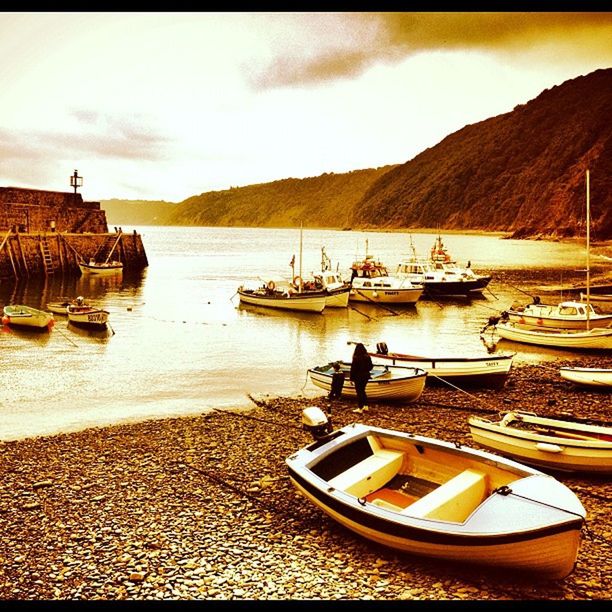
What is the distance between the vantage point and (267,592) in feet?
19.4

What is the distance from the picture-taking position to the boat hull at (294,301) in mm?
31016

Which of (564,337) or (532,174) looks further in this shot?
(532,174)

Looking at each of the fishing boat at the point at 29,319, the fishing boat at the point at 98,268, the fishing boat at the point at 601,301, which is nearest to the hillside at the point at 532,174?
the fishing boat at the point at 601,301

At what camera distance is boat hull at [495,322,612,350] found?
1970 centimetres

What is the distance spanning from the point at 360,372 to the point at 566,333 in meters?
11.9

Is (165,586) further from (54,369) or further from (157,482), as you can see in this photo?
(54,369)

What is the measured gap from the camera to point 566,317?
71.1 feet

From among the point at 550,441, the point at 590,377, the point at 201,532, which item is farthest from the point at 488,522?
the point at 590,377

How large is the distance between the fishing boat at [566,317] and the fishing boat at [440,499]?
1567 centimetres

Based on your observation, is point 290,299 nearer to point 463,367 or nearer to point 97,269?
point 463,367

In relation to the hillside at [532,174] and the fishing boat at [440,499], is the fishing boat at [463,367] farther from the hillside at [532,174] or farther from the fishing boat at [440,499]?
the hillside at [532,174]

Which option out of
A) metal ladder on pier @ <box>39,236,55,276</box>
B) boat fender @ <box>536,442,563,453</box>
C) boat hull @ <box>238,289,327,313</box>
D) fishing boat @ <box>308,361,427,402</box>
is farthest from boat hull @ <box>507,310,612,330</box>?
metal ladder on pier @ <box>39,236,55,276</box>

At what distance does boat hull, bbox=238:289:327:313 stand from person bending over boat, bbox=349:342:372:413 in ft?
61.6
